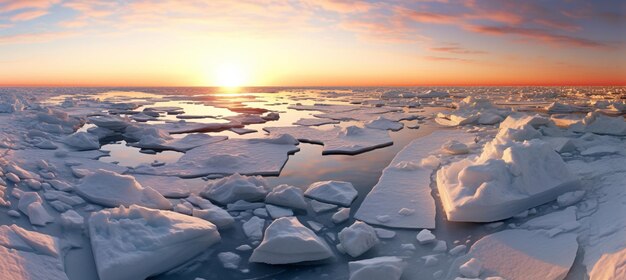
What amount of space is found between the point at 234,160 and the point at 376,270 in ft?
17.4

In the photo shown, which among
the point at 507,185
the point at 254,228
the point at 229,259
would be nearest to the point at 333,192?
the point at 254,228

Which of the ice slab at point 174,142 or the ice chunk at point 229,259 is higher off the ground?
the ice slab at point 174,142

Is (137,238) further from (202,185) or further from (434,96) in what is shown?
(434,96)

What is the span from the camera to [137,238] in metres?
3.88

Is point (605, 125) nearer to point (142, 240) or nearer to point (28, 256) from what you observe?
point (142, 240)

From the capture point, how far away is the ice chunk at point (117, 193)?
524 cm

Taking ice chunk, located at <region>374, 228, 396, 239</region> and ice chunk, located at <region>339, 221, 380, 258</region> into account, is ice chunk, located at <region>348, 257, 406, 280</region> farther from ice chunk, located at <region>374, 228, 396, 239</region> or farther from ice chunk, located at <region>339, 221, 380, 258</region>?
ice chunk, located at <region>374, 228, 396, 239</region>

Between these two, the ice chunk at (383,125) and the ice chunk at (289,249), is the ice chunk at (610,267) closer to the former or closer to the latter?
the ice chunk at (289,249)

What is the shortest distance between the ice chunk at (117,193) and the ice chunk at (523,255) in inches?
158

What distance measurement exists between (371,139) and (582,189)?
6196 mm

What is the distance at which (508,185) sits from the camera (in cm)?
519

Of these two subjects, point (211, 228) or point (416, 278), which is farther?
point (211, 228)

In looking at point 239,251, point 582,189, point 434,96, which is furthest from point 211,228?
point 434,96

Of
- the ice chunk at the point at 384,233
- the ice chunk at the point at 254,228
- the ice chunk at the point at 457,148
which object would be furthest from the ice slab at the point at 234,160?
the ice chunk at the point at 457,148
